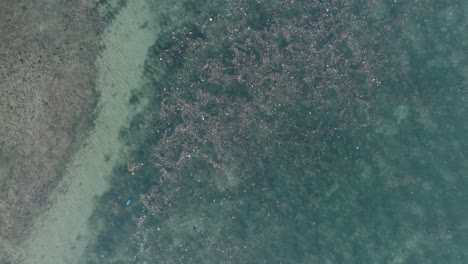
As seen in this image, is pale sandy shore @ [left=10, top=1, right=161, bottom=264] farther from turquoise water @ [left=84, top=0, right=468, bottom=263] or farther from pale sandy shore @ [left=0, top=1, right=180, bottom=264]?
turquoise water @ [left=84, top=0, right=468, bottom=263]

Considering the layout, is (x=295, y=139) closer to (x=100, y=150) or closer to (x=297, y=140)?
(x=297, y=140)

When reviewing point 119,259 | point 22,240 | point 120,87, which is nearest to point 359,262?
point 119,259

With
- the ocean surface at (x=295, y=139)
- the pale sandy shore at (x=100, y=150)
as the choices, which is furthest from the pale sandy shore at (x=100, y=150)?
the ocean surface at (x=295, y=139)

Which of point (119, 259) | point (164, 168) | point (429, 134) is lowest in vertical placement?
point (429, 134)

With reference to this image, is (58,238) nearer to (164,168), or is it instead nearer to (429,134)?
(164,168)

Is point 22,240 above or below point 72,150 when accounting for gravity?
below

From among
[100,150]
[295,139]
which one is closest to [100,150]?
[100,150]
